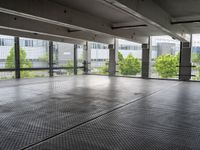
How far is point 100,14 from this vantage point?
22.6 ft

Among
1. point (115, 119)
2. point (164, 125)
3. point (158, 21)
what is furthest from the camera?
point (158, 21)

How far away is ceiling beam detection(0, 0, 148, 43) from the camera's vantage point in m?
4.71

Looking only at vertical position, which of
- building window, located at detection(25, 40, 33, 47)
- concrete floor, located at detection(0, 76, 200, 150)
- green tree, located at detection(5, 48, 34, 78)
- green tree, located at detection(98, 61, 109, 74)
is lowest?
concrete floor, located at detection(0, 76, 200, 150)

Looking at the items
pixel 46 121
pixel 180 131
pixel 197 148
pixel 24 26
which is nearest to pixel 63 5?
pixel 24 26

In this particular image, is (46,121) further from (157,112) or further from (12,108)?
(157,112)

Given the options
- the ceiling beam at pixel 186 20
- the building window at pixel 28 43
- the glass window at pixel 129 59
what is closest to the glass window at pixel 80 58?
the glass window at pixel 129 59

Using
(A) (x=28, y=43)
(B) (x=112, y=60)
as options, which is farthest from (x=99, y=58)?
(A) (x=28, y=43)

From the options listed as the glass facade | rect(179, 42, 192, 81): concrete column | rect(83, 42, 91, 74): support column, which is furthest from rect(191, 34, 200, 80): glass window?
rect(83, 42, 91, 74): support column

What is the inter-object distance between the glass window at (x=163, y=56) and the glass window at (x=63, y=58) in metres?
5.56

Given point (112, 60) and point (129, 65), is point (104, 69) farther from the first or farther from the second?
point (129, 65)

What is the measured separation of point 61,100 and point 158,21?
3.60m

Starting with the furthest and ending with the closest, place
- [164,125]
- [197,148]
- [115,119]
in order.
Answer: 1. [115,119]
2. [164,125]
3. [197,148]

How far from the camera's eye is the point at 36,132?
2980 millimetres

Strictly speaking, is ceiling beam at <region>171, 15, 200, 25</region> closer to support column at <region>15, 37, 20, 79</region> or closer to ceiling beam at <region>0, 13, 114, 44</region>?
ceiling beam at <region>0, 13, 114, 44</region>
